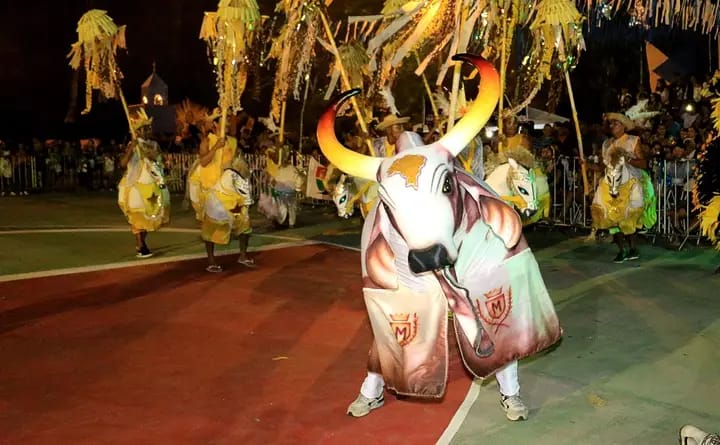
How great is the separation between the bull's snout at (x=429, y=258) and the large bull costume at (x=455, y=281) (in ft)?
0.96

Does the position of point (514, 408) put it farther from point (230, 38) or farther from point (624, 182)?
point (230, 38)

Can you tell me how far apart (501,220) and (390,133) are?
3803 millimetres

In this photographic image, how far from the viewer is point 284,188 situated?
15352 millimetres

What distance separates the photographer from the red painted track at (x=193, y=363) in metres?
5.18

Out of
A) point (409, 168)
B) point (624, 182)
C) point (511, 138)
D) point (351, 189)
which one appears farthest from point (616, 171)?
point (409, 168)

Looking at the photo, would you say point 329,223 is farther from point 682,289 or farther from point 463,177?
point 463,177

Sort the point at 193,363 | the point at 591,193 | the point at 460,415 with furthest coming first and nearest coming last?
the point at 591,193 < the point at 193,363 < the point at 460,415

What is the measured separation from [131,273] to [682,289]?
6.74 m

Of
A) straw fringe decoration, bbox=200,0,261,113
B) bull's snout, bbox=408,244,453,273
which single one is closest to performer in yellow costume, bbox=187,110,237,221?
straw fringe decoration, bbox=200,0,261,113

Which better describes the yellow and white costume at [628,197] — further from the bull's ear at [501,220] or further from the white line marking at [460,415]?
the bull's ear at [501,220]

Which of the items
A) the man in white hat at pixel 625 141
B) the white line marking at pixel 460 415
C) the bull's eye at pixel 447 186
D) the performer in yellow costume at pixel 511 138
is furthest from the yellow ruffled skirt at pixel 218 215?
the bull's eye at pixel 447 186

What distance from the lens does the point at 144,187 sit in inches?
455

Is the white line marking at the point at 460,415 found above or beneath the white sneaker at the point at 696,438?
beneath

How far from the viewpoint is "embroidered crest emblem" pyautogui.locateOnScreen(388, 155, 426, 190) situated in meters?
4.37
